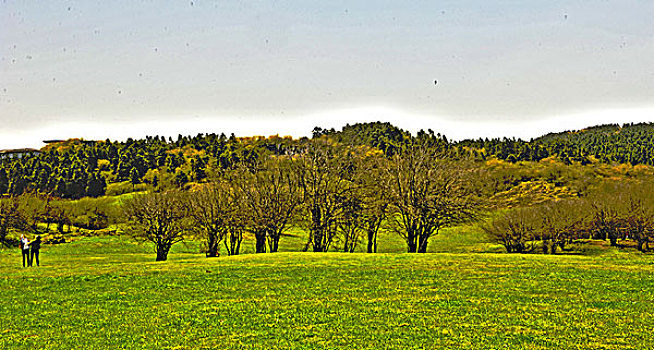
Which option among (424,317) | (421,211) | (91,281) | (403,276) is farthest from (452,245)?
(424,317)

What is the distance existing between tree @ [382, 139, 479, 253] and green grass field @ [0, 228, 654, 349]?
70.3 ft

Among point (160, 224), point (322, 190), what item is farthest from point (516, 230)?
point (160, 224)

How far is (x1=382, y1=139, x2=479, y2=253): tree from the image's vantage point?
201 feet

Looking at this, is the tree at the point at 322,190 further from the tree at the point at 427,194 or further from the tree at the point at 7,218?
the tree at the point at 7,218

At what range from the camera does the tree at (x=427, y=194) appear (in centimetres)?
6128

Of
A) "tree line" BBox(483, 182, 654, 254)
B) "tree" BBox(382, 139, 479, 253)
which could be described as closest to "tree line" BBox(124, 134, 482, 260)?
"tree" BBox(382, 139, 479, 253)

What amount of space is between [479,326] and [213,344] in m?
8.27

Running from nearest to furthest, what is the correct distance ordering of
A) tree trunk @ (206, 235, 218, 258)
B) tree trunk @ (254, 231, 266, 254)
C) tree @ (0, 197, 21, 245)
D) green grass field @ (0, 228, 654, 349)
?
green grass field @ (0, 228, 654, 349) → tree trunk @ (206, 235, 218, 258) → tree trunk @ (254, 231, 266, 254) → tree @ (0, 197, 21, 245)

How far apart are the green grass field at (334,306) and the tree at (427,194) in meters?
21.4

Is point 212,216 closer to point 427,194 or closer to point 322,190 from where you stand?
point 322,190

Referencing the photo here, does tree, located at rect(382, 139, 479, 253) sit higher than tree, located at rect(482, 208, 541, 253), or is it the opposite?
tree, located at rect(382, 139, 479, 253)

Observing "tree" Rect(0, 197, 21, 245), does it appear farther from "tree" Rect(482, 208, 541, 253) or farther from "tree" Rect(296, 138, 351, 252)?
"tree" Rect(482, 208, 541, 253)

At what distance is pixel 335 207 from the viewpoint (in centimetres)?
6550

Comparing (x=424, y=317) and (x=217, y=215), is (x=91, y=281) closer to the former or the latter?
(x=424, y=317)
